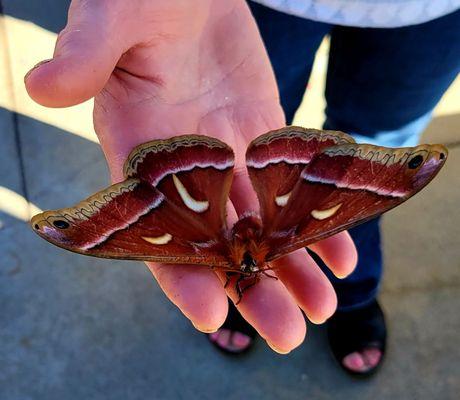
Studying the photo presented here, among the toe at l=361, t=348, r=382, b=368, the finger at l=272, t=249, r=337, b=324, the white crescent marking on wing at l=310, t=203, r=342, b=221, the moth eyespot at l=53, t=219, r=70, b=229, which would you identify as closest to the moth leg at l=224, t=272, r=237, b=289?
the finger at l=272, t=249, r=337, b=324

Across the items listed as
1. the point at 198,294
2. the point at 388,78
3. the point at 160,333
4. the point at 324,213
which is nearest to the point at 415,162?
the point at 324,213

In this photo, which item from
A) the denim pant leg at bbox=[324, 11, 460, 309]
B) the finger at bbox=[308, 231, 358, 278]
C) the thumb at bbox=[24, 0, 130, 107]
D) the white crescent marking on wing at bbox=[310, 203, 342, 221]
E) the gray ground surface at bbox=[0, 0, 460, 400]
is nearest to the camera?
the thumb at bbox=[24, 0, 130, 107]

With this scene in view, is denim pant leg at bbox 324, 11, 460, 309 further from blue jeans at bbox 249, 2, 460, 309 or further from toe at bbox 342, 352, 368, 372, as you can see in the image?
toe at bbox 342, 352, 368, 372

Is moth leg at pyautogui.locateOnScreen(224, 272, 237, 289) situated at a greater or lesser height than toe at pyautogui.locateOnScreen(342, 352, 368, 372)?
greater

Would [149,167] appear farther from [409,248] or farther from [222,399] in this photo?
[409,248]

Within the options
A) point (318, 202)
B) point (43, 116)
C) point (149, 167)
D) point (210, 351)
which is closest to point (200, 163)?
point (149, 167)
